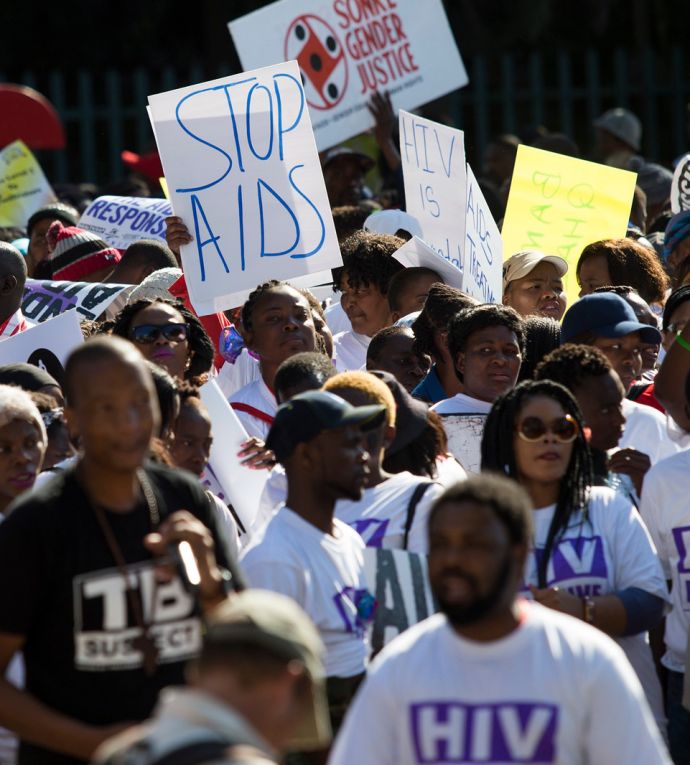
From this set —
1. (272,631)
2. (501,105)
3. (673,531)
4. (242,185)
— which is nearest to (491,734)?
(272,631)

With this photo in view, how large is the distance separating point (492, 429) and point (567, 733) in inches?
68.7

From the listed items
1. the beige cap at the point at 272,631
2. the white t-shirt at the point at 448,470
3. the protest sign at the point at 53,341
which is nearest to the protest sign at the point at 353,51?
the protest sign at the point at 53,341

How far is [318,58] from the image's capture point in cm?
1057

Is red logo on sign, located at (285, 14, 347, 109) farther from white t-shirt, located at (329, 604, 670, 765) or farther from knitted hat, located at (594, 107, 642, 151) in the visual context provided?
white t-shirt, located at (329, 604, 670, 765)

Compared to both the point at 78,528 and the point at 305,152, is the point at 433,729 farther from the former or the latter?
the point at 305,152

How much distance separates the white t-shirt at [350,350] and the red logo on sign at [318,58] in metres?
3.24

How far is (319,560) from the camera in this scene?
4.46 meters

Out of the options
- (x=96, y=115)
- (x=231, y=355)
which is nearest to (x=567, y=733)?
(x=231, y=355)

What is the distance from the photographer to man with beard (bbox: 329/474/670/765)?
11.3ft

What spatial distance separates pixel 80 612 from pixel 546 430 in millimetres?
1782

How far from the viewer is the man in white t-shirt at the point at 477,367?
19.5ft

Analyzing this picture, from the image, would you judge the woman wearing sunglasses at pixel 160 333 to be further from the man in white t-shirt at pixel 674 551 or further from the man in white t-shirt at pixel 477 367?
the man in white t-shirt at pixel 674 551

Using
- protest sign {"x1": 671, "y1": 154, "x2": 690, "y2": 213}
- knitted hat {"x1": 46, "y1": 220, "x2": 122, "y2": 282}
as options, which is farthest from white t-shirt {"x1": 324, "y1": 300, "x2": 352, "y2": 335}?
protest sign {"x1": 671, "y1": 154, "x2": 690, "y2": 213}

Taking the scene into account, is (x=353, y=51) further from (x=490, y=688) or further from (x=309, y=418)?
(x=490, y=688)
